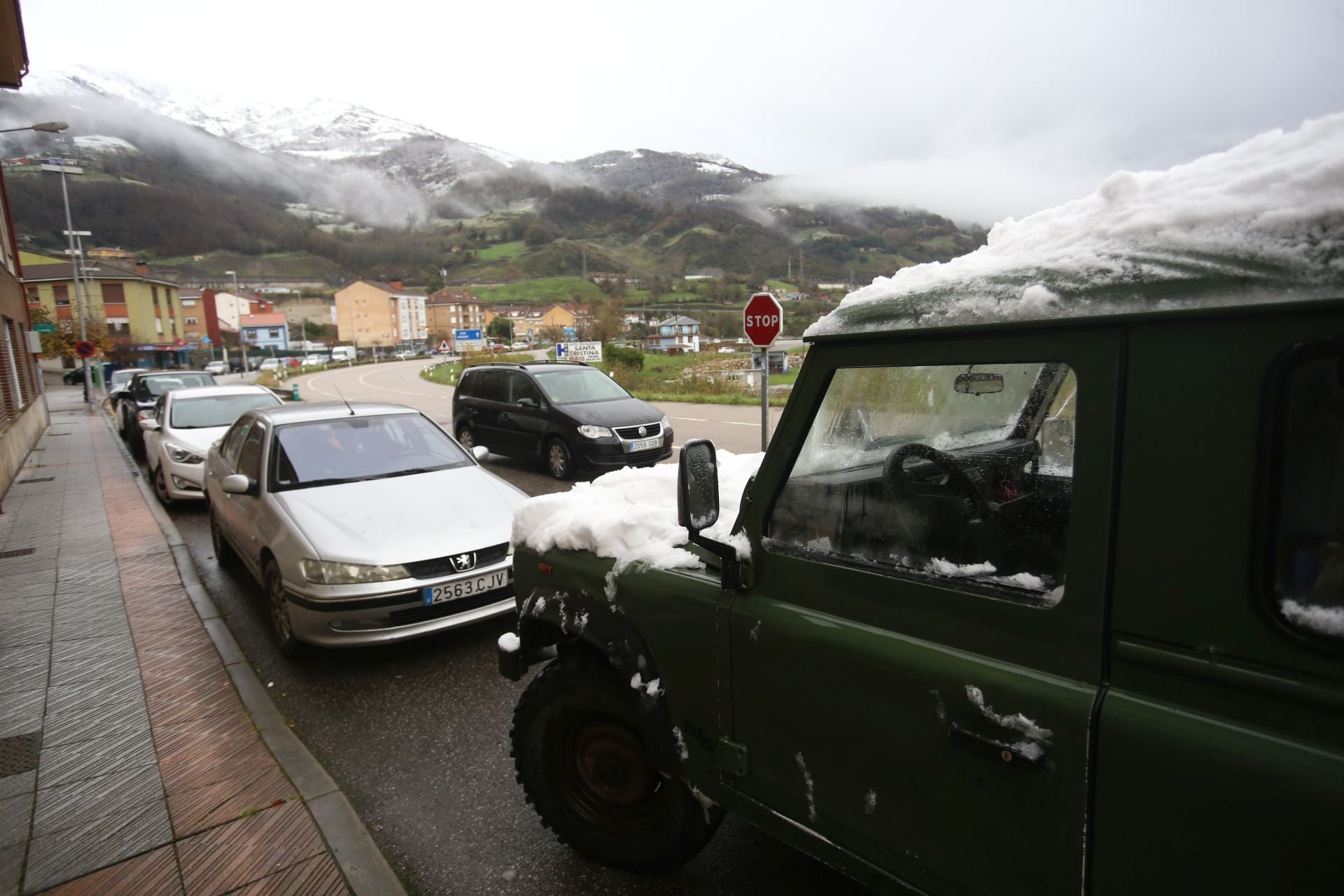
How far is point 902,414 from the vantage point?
1863mm

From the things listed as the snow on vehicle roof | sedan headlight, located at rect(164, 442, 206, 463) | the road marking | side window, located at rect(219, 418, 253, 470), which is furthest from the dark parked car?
the snow on vehicle roof

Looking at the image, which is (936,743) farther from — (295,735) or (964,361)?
(295,735)

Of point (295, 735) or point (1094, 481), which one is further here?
point (295, 735)

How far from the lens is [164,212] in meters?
167

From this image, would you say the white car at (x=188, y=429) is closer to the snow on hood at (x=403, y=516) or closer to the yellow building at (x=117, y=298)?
the snow on hood at (x=403, y=516)

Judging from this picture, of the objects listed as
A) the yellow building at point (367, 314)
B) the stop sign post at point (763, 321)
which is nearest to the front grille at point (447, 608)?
the stop sign post at point (763, 321)

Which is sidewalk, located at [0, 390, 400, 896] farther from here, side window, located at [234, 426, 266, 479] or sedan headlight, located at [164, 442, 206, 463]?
sedan headlight, located at [164, 442, 206, 463]

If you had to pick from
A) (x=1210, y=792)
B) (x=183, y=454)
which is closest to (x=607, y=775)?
(x=1210, y=792)

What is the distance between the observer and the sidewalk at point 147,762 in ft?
9.04

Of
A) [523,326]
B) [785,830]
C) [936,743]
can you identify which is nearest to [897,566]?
[936,743]

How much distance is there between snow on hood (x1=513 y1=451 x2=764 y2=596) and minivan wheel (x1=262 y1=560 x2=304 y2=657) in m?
2.55

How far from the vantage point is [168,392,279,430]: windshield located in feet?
32.9

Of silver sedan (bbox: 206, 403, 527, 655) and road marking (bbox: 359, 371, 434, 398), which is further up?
silver sedan (bbox: 206, 403, 527, 655)

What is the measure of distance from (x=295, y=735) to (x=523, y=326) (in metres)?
→ 99.2
